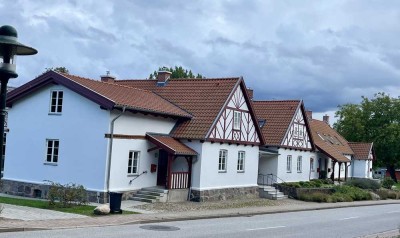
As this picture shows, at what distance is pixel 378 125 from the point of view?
7394 centimetres

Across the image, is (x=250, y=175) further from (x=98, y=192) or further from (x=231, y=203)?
(x=98, y=192)

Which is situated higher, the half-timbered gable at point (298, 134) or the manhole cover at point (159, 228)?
the half-timbered gable at point (298, 134)

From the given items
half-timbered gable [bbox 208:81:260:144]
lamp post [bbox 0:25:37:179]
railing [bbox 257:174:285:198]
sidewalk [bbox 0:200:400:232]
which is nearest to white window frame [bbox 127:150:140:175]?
sidewalk [bbox 0:200:400:232]

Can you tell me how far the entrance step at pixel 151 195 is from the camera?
83.7 feet

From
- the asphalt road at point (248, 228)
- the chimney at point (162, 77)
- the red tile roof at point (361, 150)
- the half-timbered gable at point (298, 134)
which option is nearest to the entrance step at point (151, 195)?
the asphalt road at point (248, 228)

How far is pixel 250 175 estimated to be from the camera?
110ft

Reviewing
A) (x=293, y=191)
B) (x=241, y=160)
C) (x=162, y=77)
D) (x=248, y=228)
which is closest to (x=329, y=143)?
(x=293, y=191)

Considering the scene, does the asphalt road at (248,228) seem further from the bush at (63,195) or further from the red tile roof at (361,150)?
the red tile roof at (361,150)

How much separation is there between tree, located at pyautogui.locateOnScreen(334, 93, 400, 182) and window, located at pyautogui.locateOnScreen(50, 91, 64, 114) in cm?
5483

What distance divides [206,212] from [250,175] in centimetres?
1093

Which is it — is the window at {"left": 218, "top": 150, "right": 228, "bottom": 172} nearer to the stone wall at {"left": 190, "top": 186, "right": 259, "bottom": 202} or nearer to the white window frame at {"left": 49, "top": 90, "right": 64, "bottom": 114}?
the stone wall at {"left": 190, "top": 186, "right": 259, "bottom": 202}

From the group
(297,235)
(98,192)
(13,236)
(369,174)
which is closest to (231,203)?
(98,192)

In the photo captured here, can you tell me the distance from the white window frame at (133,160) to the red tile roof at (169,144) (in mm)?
1078

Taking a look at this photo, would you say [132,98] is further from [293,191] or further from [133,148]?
[293,191]
